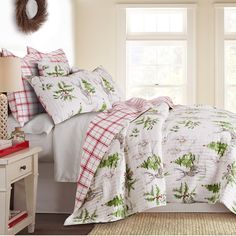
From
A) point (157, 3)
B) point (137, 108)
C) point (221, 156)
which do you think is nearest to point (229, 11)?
point (157, 3)

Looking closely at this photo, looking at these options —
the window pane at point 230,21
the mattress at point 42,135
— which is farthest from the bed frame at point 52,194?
the window pane at point 230,21

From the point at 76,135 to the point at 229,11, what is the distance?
396cm

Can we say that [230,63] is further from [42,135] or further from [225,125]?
[42,135]

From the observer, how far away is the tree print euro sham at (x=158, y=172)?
354cm

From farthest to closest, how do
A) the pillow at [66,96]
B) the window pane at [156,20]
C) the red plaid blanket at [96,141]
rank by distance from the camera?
the window pane at [156,20] → the pillow at [66,96] → the red plaid blanket at [96,141]

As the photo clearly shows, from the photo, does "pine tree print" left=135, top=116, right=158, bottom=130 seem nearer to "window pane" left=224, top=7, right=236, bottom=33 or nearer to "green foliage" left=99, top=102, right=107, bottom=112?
"green foliage" left=99, top=102, right=107, bottom=112

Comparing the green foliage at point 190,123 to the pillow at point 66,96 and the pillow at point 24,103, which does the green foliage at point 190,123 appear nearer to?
the pillow at point 66,96

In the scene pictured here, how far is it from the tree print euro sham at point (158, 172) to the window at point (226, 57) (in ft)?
11.4

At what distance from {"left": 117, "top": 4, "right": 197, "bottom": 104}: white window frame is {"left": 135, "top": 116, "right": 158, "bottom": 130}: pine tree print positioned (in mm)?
3405

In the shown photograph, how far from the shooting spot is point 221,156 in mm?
3625

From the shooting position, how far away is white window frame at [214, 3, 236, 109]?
23.1 ft

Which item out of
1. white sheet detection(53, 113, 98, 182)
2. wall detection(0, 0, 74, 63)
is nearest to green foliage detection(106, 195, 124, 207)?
white sheet detection(53, 113, 98, 182)

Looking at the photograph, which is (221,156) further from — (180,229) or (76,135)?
(76,135)

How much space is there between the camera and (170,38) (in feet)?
23.2
